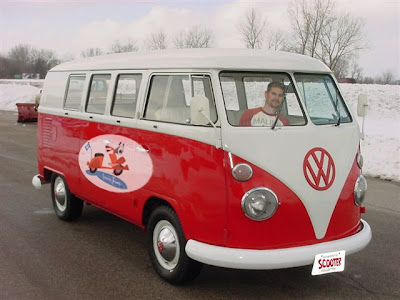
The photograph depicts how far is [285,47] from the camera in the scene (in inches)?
1622

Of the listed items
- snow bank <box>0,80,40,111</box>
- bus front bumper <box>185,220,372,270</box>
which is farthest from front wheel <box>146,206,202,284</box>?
snow bank <box>0,80,40,111</box>

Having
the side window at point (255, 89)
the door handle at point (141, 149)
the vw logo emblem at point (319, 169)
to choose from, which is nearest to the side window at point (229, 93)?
the side window at point (255, 89)

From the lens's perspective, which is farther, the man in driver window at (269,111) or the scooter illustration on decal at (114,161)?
the scooter illustration on decal at (114,161)

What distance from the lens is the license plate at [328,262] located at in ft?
12.0

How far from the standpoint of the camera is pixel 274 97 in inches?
158

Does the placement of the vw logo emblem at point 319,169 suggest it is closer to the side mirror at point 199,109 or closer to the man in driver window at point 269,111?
the man in driver window at point 269,111

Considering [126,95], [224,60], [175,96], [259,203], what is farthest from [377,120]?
[259,203]

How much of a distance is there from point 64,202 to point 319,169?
380 cm

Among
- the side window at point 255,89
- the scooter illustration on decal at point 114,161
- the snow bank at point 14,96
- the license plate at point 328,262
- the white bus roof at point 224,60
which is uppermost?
the white bus roof at point 224,60

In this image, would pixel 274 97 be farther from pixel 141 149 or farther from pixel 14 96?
pixel 14 96

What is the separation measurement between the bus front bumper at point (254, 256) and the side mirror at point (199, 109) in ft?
3.35

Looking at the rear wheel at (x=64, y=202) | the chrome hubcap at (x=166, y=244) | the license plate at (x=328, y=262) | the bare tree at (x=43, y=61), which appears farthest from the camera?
the bare tree at (x=43, y=61)

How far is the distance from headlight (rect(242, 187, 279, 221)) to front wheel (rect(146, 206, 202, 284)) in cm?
72

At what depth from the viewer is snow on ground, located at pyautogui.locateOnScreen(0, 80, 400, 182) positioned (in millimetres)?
9594
